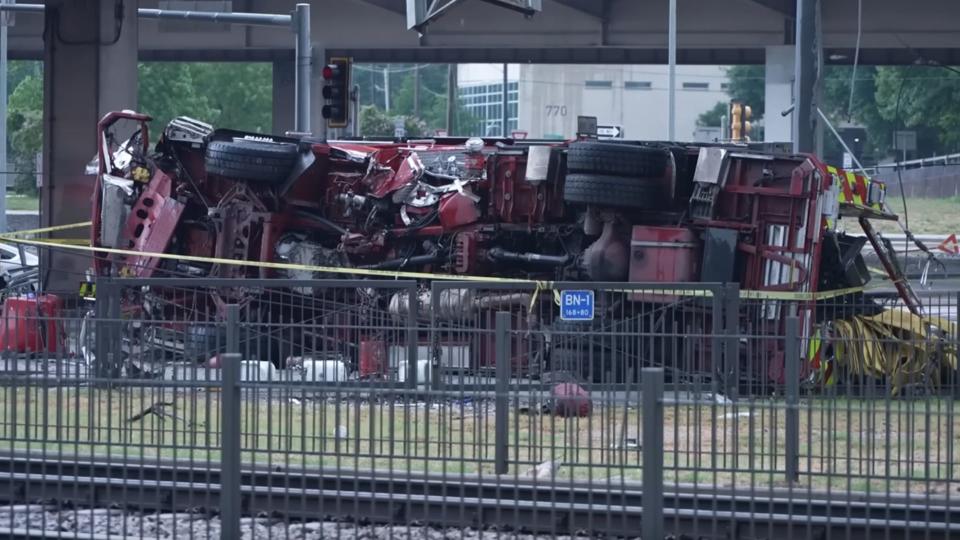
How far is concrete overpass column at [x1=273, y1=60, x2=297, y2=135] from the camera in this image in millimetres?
44344

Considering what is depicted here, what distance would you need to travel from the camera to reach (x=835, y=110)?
290ft

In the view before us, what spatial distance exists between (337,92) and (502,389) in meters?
17.4

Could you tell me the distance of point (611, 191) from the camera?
55.6 ft

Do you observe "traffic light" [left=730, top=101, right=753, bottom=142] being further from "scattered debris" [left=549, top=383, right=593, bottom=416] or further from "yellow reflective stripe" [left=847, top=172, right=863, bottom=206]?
"scattered debris" [left=549, top=383, right=593, bottom=416]

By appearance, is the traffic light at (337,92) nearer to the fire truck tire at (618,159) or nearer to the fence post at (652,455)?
the fire truck tire at (618,159)

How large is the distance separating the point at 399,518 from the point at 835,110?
82.2 m

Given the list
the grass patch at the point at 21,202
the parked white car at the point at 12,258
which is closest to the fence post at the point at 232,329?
the parked white car at the point at 12,258

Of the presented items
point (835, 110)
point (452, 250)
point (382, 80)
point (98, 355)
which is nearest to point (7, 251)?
point (452, 250)

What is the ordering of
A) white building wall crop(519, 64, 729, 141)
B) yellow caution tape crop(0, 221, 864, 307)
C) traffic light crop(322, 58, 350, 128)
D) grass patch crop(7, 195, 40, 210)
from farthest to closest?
white building wall crop(519, 64, 729, 141) → grass patch crop(7, 195, 40, 210) → traffic light crop(322, 58, 350, 128) → yellow caution tape crop(0, 221, 864, 307)

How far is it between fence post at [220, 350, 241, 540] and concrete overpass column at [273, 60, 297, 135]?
1463 inches

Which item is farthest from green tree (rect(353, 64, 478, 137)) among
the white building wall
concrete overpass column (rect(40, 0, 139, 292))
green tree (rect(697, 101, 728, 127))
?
concrete overpass column (rect(40, 0, 139, 292))

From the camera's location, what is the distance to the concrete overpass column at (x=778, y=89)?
3631 centimetres

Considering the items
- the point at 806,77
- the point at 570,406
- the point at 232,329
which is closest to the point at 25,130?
the point at 806,77

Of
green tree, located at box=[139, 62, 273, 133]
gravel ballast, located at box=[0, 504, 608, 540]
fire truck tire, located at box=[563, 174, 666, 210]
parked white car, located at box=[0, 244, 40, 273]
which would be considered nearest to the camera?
gravel ballast, located at box=[0, 504, 608, 540]
